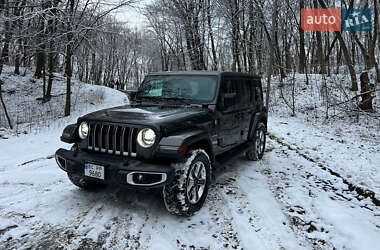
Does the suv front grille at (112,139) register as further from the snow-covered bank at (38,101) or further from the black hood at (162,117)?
the snow-covered bank at (38,101)

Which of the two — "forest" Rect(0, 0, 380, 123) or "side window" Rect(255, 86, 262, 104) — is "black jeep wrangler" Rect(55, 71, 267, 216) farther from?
"forest" Rect(0, 0, 380, 123)

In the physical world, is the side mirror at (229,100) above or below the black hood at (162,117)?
above

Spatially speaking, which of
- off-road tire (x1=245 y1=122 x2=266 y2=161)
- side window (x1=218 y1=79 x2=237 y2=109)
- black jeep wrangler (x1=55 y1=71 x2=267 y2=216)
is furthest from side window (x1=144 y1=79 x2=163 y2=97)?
off-road tire (x1=245 y1=122 x2=266 y2=161)

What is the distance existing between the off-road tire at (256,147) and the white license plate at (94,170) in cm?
328

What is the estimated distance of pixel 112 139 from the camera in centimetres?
325

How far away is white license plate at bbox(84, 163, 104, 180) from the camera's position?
3.10 metres

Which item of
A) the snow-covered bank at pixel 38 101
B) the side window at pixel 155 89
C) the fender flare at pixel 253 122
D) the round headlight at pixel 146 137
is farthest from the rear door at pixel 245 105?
the snow-covered bank at pixel 38 101

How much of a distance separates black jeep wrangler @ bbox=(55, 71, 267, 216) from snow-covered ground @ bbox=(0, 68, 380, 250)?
1.17 ft

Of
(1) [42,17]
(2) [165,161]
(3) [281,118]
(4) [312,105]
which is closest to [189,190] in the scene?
(2) [165,161]

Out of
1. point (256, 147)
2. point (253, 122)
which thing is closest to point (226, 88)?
point (253, 122)

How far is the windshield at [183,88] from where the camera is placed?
419 cm

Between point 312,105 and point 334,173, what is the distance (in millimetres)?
8632

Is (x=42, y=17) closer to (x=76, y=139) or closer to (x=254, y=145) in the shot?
(x=76, y=139)

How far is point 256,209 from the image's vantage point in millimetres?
3631
